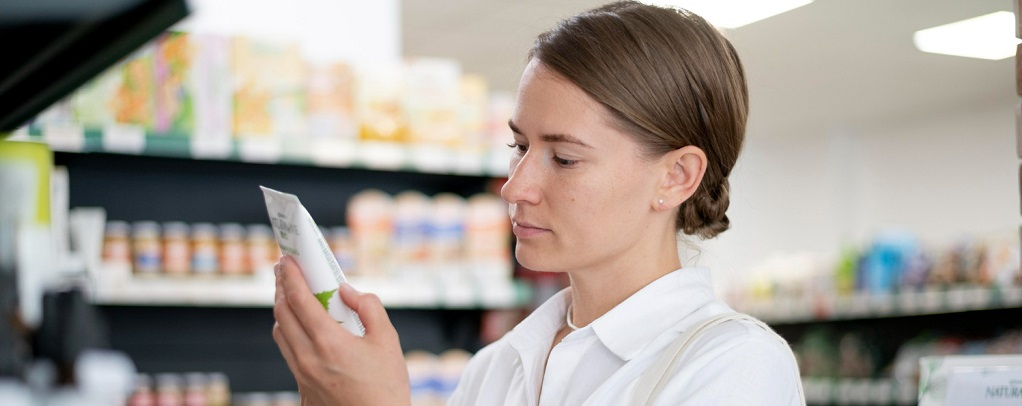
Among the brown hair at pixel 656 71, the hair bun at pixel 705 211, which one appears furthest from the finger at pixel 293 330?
the hair bun at pixel 705 211

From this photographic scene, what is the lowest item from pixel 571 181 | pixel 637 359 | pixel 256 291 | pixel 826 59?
pixel 256 291

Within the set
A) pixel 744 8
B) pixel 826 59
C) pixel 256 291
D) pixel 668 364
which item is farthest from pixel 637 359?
pixel 826 59

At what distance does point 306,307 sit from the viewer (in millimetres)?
1036

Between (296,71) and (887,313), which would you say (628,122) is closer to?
(296,71)

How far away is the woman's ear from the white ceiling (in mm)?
1979

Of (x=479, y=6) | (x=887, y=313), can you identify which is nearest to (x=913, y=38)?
(x=887, y=313)

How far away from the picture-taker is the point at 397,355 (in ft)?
3.60

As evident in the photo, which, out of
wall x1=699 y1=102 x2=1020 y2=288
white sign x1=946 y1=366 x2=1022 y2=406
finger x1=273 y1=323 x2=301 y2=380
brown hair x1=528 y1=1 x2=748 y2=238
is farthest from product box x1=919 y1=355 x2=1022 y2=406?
wall x1=699 y1=102 x2=1020 y2=288

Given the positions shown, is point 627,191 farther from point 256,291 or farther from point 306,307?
point 256,291

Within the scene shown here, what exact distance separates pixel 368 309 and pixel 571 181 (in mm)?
320

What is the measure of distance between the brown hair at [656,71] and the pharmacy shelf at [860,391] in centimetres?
460

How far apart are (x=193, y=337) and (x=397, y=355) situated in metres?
2.49

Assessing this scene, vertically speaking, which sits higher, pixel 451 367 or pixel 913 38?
pixel 913 38

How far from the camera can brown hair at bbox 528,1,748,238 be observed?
4.16 feet
